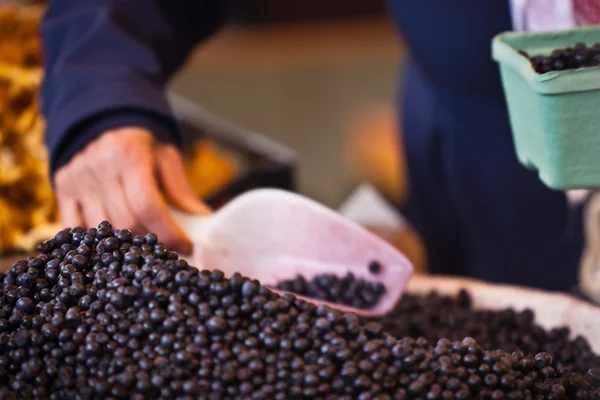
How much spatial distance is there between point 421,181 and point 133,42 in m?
0.79

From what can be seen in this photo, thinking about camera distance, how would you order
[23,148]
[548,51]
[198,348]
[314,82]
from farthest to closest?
[314,82]
[23,148]
[548,51]
[198,348]

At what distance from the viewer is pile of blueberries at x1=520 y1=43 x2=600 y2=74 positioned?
24.0 inches

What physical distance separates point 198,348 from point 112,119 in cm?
49

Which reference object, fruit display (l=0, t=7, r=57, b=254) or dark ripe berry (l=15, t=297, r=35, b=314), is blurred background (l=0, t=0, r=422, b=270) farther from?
dark ripe berry (l=15, t=297, r=35, b=314)

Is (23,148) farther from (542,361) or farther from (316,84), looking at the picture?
(316,84)

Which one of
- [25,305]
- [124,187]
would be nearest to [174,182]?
[124,187]

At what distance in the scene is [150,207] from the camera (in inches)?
34.3

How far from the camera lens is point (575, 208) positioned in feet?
4.34

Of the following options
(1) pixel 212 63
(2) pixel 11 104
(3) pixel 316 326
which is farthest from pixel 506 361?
(1) pixel 212 63

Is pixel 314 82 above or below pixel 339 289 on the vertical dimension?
below

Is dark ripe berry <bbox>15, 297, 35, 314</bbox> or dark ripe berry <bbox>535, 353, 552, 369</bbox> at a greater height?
dark ripe berry <bbox>535, 353, 552, 369</bbox>

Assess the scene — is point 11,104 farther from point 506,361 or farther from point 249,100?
point 249,100

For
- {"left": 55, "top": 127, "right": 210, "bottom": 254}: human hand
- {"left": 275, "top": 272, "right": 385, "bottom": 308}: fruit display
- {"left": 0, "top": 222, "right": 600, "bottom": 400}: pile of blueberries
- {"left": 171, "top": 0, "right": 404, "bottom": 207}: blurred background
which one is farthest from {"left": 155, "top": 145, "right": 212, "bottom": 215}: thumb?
{"left": 171, "top": 0, "right": 404, "bottom": 207}: blurred background

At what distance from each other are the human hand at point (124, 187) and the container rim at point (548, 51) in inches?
17.9
